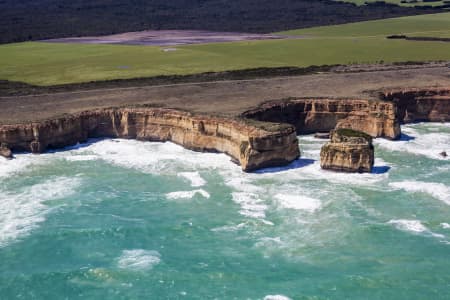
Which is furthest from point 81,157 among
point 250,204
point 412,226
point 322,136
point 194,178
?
point 412,226

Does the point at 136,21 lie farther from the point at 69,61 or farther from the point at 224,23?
the point at 69,61

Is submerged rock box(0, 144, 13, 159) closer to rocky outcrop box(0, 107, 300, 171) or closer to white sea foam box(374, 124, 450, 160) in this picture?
rocky outcrop box(0, 107, 300, 171)

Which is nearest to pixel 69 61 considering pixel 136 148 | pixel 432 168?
pixel 136 148

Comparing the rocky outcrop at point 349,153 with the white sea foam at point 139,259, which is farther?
the rocky outcrop at point 349,153

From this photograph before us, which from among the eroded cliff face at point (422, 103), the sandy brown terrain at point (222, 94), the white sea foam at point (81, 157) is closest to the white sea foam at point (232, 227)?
the sandy brown terrain at point (222, 94)

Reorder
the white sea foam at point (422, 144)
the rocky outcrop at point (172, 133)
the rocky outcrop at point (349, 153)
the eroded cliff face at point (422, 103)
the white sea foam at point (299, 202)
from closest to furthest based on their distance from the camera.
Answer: the white sea foam at point (299, 202)
the rocky outcrop at point (349, 153)
the rocky outcrop at point (172, 133)
the white sea foam at point (422, 144)
the eroded cliff face at point (422, 103)

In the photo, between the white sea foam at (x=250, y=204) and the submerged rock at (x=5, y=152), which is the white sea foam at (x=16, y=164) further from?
the white sea foam at (x=250, y=204)
